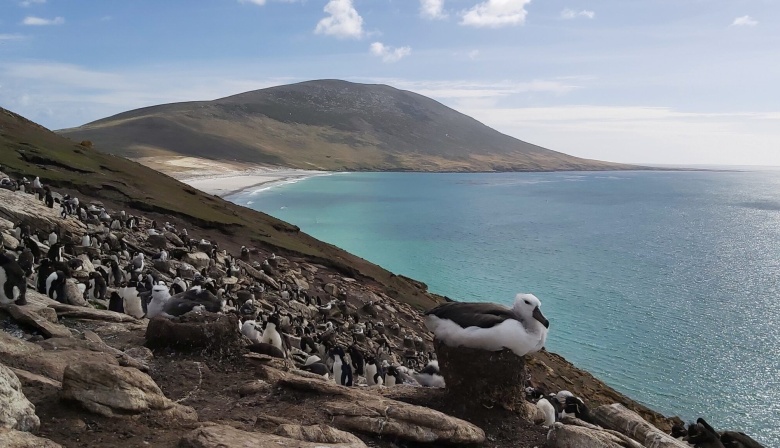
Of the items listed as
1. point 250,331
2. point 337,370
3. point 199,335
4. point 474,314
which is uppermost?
point 474,314

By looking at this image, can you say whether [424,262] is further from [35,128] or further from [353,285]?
[35,128]

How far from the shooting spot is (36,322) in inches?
444

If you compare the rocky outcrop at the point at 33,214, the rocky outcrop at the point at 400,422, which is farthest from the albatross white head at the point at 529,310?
the rocky outcrop at the point at 33,214

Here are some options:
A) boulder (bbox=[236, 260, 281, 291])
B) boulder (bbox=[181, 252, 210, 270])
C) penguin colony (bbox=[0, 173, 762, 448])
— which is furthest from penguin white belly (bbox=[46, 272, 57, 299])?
boulder (bbox=[236, 260, 281, 291])

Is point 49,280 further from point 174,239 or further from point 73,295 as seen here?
point 174,239

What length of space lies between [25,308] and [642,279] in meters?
57.8

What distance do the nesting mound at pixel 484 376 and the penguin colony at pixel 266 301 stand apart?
0.77 ft

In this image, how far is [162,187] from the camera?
47500 millimetres

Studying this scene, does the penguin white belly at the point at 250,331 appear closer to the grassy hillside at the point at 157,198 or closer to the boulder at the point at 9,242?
the boulder at the point at 9,242

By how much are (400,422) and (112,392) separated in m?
4.21

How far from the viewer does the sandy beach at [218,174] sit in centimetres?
12338

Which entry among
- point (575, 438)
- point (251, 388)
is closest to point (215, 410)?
point (251, 388)

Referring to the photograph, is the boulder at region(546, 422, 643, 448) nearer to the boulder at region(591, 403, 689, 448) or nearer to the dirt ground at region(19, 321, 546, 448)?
the dirt ground at region(19, 321, 546, 448)

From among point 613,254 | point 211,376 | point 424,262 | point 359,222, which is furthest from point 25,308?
point 359,222
